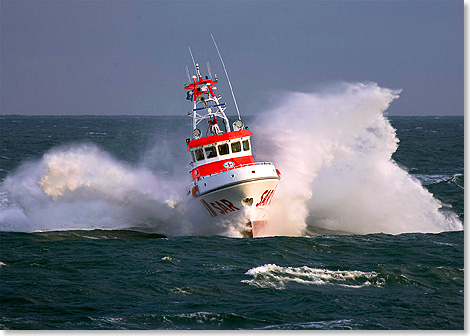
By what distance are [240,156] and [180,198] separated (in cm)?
346

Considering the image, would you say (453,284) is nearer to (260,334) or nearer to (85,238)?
(260,334)

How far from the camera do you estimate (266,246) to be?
23.0 m

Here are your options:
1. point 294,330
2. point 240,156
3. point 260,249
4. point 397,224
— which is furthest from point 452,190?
point 294,330

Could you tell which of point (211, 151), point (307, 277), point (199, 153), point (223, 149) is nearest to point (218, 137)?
point (223, 149)

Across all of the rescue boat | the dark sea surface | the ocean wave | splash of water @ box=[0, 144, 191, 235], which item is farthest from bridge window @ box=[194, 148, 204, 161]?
the ocean wave

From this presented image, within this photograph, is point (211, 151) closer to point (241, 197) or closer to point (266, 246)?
point (241, 197)

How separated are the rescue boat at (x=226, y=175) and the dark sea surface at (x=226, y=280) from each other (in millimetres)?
1081

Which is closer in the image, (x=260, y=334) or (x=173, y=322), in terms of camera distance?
(x=260, y=334)

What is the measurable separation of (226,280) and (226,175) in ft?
20.3

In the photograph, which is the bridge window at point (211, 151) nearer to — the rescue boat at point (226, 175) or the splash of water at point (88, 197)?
the rescue boat at point (226, 175)

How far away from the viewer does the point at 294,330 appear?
46.6ft

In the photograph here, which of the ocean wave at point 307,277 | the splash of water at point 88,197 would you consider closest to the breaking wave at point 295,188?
the splash of water at point 88,197

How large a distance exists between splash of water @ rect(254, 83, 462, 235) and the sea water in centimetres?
7

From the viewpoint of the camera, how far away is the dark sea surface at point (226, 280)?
50.3 ft
